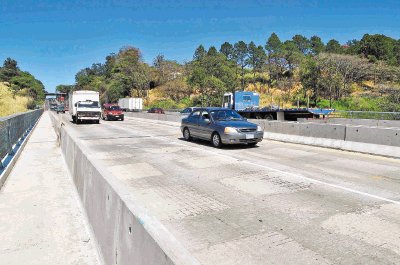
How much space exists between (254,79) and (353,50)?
1063 inches

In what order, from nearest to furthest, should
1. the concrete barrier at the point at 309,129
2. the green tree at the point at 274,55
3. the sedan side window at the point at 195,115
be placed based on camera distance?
the concrete barrier at the point at 309,129 → the sedan side window at the point at 195,115 → the green tree at the point at 274,55

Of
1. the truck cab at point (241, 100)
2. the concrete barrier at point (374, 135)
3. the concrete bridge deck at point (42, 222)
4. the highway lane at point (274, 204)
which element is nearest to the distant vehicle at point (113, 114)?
the truck cab at point (241, 100)

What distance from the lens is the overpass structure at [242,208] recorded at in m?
3.72

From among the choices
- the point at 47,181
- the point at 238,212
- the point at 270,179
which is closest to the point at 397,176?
the point at 270,179

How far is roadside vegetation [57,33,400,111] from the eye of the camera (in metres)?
63.6

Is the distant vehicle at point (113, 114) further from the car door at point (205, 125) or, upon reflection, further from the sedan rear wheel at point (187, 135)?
the car door at point (205, 125)

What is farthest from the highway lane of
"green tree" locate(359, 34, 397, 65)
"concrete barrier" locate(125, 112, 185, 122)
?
"green tree" locate(359, 34, 397, 65)

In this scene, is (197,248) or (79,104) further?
(79,104)

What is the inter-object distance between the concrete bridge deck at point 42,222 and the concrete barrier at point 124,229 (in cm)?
28

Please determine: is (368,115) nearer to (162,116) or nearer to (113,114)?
(162,116)

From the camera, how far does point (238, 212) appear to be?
19.6 ft

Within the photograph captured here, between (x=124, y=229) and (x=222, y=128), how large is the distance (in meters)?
10.9

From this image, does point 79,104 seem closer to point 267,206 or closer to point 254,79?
point 267,206

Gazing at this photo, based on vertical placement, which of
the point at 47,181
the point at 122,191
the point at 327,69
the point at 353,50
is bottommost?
the point at 47,181
